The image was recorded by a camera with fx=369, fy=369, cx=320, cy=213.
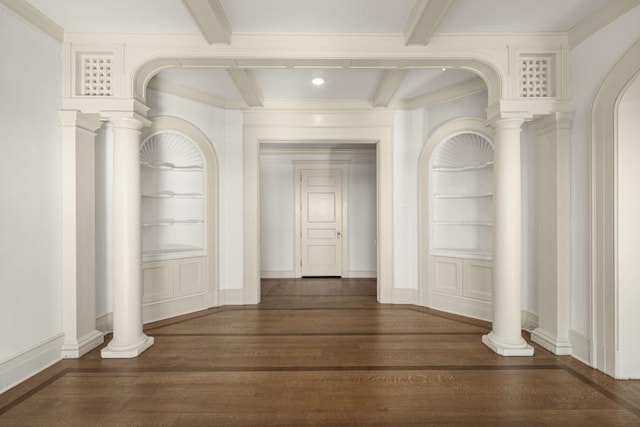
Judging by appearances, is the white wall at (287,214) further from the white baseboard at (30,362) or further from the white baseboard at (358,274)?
the white baseboard at (30,362)

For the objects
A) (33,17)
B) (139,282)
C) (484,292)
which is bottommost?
(484,292)

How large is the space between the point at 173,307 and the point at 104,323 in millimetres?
856

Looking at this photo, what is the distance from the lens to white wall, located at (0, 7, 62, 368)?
281 cm

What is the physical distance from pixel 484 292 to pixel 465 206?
4.00 ft

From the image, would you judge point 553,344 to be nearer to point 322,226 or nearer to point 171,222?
point 171,222

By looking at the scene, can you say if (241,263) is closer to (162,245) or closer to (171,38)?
(162,245)

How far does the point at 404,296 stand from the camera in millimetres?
5414

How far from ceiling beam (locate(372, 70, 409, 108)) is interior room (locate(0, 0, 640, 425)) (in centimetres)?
4

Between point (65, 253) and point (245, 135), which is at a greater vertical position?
point (245, 135)

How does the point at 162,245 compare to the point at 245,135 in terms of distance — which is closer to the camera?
the point at 162,245

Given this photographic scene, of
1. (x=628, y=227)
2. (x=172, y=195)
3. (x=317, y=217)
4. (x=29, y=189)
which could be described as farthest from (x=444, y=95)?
(x=29, y=189)

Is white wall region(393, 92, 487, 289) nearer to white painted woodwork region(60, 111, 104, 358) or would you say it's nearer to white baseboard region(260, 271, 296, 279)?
white baseboard region(260, 271, 296, 279)

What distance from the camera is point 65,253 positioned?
3.39 meters

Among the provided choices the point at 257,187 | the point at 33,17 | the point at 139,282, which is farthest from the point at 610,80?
the point at 33,17
